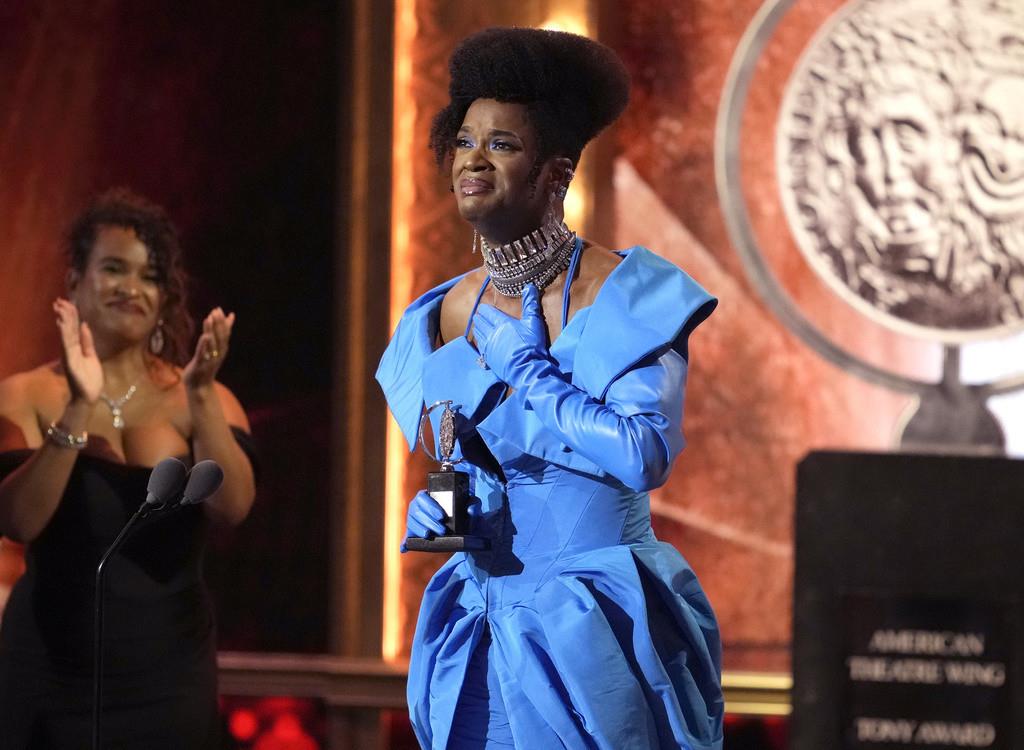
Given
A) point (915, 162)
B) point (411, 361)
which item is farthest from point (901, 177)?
point (411, 361)

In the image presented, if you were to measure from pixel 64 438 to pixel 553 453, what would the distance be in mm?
1516

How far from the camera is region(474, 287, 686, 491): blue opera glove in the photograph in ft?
6.37

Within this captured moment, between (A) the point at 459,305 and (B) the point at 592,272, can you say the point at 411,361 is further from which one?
(B) the point at 592,272

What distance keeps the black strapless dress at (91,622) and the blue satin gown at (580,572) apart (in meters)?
1.18

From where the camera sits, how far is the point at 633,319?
204 centimetres

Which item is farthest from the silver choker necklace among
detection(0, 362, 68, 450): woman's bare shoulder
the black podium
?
detection(0, 362, 68, 450): woman's bare shoulder

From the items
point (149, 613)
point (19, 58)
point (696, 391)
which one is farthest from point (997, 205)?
point (19, 58)

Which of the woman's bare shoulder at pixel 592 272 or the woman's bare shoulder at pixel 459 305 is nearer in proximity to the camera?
the woman's bare shoulder at pixel 592 272

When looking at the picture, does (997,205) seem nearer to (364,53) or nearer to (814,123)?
(814,123)

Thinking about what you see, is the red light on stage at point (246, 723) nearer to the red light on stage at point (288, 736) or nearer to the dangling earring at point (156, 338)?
the red light on stage at point (288, 736)

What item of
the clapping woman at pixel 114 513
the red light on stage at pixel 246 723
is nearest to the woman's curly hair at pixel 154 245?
the clapping woman at pixel 114 513

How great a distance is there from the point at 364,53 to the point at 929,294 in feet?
5.48

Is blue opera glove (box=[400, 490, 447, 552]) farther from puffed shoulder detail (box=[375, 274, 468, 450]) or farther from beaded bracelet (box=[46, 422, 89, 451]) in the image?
beaded bracelet (box=[46, 422, 89, 451])

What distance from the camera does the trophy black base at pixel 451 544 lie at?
2.04 m
